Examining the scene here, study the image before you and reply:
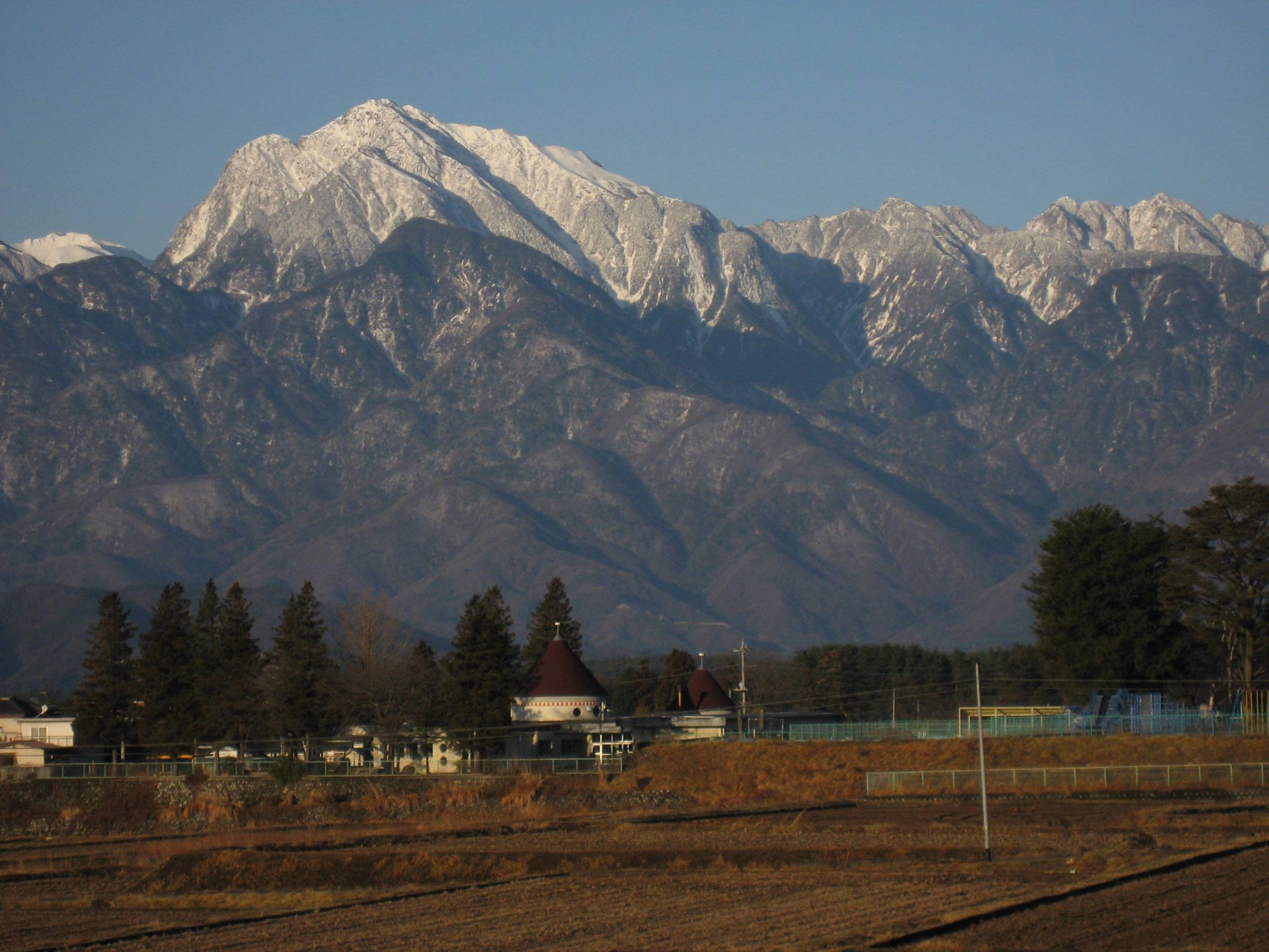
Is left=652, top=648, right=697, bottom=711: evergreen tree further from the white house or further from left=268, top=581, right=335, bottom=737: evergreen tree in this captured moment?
the white house

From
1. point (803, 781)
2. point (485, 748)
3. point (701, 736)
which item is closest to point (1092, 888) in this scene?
point (803, 781)

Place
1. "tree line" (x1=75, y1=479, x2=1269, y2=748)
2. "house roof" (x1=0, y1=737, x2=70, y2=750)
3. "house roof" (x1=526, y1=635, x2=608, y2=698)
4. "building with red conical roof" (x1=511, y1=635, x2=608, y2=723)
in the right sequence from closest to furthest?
1. "tree line" (x1=75, y1=479, x2=1269, y2=748)
2. "building with red conical roof" (x1=511, y1=635, x2=608, y2=723)
3. "house roof" (x1=526, y1=635, x2=608, y2=698)
4. "house roof" (x1=0, y1=737, x2=70, y2=750)

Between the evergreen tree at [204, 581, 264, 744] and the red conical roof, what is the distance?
31.0 m

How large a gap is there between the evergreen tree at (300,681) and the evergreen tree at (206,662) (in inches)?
181

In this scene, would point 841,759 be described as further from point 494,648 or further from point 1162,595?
point 494,648

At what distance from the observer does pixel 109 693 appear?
110188 mm

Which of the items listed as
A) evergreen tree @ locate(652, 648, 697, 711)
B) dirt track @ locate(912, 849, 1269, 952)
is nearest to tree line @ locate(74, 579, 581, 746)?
evergreen tree @ locate(652, 648, 697, 711)

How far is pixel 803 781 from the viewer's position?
73.6 metres

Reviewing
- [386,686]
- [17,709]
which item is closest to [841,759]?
[386,686]

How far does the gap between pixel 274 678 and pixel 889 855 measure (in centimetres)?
6390

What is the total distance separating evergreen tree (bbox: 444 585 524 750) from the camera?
95.6 m

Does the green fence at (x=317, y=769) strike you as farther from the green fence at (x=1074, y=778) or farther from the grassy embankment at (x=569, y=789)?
the green fence at (x=1074, y=778)

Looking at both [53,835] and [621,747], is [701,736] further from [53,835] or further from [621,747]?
[53,835]

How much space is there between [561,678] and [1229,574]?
A: 132ft
